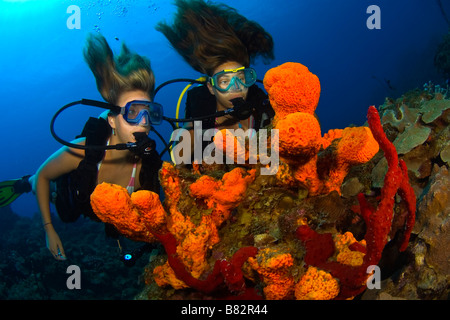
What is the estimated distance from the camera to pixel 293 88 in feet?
4.35

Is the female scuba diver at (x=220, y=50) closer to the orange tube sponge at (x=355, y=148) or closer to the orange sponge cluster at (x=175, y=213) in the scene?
the orange sponge cluster at (x=175, y=213)

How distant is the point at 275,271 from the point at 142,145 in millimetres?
2667

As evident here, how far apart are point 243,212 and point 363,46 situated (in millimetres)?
88639

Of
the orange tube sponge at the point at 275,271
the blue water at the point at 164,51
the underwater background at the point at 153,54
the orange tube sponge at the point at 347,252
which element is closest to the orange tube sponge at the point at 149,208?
the orange tube sponge at the point at 275,271

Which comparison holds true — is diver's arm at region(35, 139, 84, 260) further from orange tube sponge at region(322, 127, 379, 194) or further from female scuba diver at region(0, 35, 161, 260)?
orange tube sponge at region(322, 127, 379, 194)

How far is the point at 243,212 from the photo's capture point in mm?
2062

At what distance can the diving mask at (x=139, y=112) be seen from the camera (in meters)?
3.48

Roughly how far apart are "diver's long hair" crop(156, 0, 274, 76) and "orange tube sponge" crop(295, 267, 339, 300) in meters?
3.53

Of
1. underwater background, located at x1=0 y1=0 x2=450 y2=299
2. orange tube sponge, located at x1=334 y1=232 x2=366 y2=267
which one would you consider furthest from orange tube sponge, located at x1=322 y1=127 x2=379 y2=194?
underwater background, located at x1=0 y1=0 x2=450 y2=299

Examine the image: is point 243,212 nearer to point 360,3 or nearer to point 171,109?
point 360,3

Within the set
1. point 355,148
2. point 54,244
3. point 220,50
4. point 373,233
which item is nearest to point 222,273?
point 373,233
